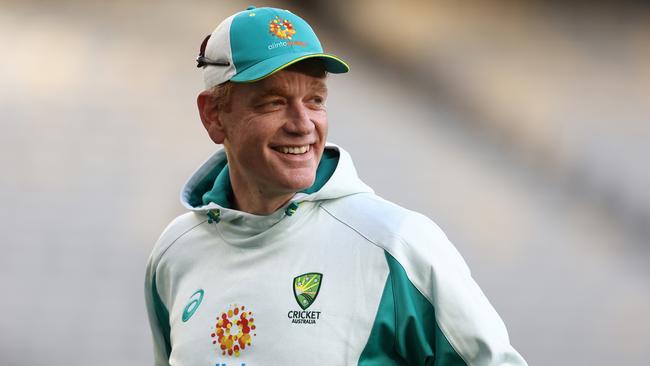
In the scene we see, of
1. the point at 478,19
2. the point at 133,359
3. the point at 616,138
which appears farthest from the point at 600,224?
the point at 133,359

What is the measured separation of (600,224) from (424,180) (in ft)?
2.15

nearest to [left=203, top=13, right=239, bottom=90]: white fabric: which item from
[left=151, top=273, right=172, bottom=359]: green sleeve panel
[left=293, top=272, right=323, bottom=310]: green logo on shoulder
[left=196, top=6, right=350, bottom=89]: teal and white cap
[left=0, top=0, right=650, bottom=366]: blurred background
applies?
[left=196, top=6, right=350, bottom=89]: teal and white cap

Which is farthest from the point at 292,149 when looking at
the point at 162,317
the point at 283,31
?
the point at 162,317

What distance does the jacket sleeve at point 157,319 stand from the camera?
240cm

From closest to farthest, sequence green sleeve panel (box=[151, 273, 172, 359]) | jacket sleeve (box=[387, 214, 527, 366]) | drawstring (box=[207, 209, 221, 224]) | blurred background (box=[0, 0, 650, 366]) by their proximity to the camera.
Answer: jacket sleeve (box=[387, 214, 527, 366]) → drawstring (box=[207, 209, 221, 224]) → green sleeve panel (box=[151, 273, 172, 359]) → blurred background (box=[0, 0, 650, 366])

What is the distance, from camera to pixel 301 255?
6.75 ft

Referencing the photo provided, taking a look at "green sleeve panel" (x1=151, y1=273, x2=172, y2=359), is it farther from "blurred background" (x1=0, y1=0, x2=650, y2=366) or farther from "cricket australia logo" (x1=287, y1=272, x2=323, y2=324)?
"blurred background" (x1=0, y1=0, x2=650, y2=366)

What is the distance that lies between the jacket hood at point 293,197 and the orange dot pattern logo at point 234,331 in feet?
0.68

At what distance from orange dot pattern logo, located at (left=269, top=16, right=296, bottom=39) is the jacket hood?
290 mm

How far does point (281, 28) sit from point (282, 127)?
202mm

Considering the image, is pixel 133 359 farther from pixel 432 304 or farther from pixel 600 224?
pixel 432 304

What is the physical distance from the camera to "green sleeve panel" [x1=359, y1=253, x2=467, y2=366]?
193cm

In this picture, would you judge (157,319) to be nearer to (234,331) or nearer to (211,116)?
(234,331)

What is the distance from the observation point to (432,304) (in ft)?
6.36
